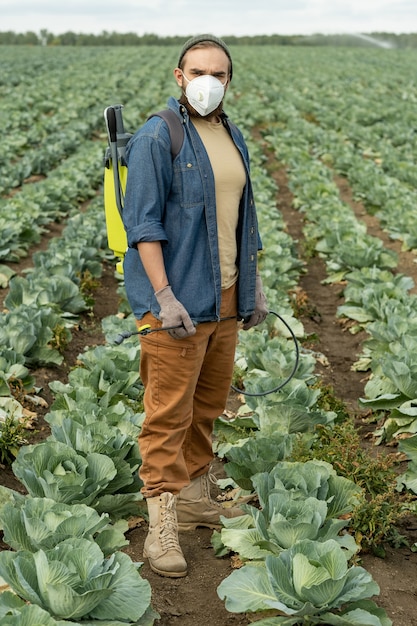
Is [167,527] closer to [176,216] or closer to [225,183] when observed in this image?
[176,216]

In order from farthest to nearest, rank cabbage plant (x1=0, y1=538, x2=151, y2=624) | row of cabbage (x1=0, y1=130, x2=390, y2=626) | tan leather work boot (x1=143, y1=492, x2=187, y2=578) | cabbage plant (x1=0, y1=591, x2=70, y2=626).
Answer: tan leather work boot (x1=143, y1=492, x2=187, y2=578) → row of cabbage (x1=0, y1=130, x2=390, y2=626) → cabbage plant (x1=0, y1=538, x2=151, y2=624) → cabbage plant (x1=0, y1=591, x2=70, y2=626)

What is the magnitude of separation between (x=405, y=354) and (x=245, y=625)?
8.17 feet

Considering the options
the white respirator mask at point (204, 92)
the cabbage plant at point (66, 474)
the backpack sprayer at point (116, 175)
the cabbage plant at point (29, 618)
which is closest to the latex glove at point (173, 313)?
the backpack sprayer at point (116, 175)

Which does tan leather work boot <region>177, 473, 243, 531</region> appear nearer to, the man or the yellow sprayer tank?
the man

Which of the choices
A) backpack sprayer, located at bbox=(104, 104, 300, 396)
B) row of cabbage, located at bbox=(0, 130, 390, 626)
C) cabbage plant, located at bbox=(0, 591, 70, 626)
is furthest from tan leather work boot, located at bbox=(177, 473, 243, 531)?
cabbage plant, located at bbox=(0, 591, 70, 626)

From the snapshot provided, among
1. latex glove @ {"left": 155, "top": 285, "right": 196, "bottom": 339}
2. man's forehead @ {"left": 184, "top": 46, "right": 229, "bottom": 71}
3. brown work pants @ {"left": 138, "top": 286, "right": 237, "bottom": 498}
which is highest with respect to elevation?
man's forehead @ {"left": 184, "top": 46, "right": 229, "bottom": 71}

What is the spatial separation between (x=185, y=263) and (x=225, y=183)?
0.38m

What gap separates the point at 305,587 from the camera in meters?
2.99

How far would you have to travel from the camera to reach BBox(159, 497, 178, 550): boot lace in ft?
12.3

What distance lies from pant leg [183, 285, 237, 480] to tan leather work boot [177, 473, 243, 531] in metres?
0.08

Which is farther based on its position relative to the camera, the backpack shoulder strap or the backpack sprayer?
the backpack sprayer

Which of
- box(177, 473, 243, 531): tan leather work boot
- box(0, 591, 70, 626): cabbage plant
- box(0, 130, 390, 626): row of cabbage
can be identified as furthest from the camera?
box(177, 473, 243, 531): tan leather work boot

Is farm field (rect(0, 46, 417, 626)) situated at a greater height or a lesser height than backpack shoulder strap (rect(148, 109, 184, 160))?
lesser

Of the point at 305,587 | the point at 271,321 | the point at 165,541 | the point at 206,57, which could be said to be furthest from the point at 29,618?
the point at 271,321
